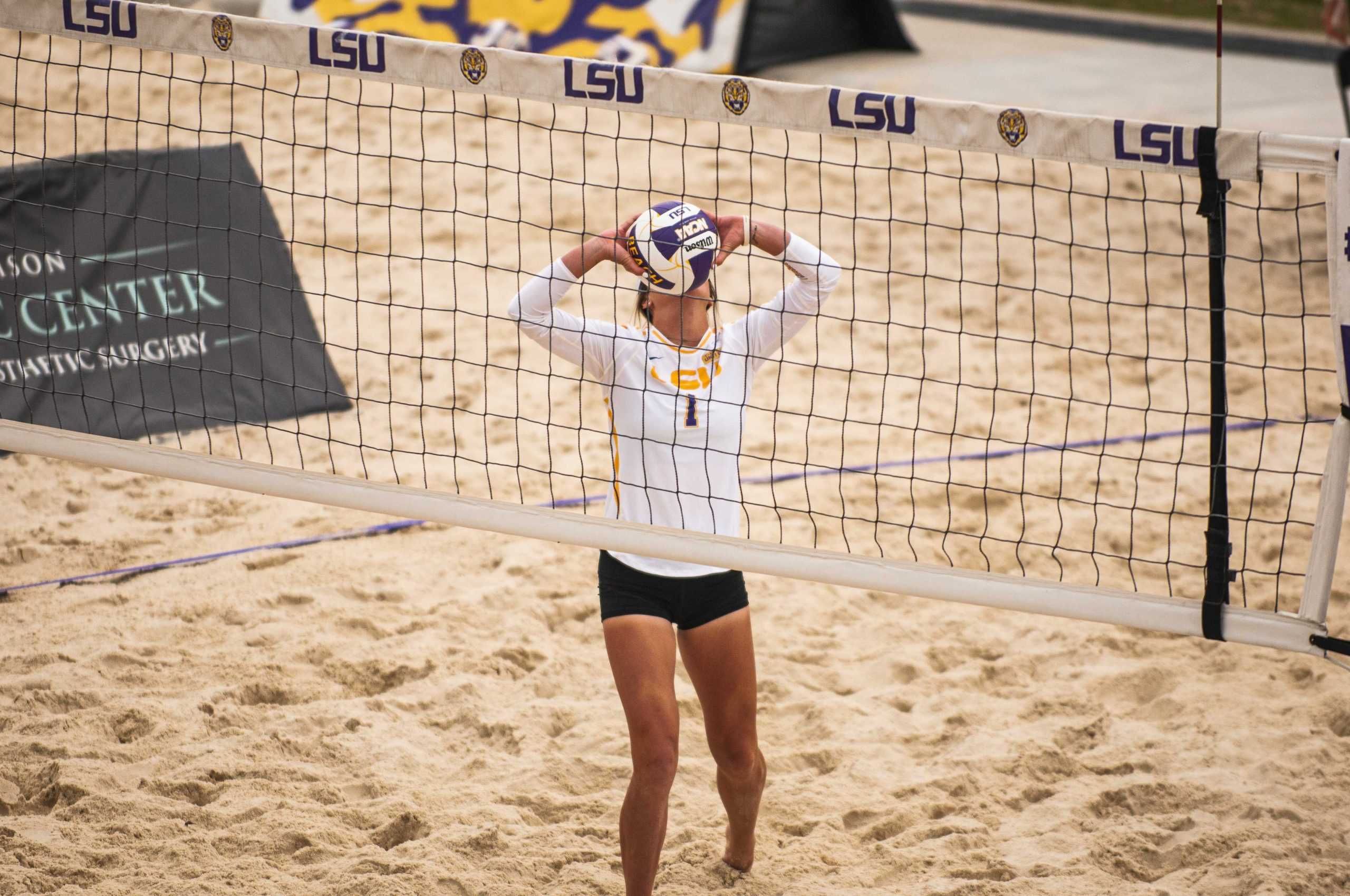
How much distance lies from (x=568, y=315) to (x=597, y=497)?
2528 millimetres

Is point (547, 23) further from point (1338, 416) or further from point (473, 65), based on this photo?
point (1338, 416)

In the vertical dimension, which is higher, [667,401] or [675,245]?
[675,245]

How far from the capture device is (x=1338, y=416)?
298cm

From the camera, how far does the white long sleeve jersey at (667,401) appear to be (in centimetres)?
339

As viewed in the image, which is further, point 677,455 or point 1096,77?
point 1096,77

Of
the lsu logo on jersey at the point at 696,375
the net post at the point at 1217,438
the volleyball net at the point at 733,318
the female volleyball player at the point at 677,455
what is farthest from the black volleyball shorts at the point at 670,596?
the net post at the point at 1217,438

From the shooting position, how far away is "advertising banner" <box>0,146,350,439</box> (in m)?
6.05

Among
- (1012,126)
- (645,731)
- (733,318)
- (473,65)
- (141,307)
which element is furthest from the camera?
(733,318)

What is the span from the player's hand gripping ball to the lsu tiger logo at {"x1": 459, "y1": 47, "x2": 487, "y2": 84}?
1.91 ft

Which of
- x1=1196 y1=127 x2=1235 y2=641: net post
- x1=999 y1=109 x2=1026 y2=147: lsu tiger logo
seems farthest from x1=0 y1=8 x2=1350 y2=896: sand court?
x1=999 y1=109 x2=1026 y2=147: lsu tiger logo

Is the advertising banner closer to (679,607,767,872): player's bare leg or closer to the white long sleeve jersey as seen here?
the white long sleeve jersey

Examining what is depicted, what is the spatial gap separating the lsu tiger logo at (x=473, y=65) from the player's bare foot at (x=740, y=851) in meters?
2.22

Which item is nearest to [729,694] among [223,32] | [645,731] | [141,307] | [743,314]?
[645,731]

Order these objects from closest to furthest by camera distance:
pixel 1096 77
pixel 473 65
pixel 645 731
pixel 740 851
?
pixel 645 731
pixel 473 65
pixel 740 851
pixel 1096 77
